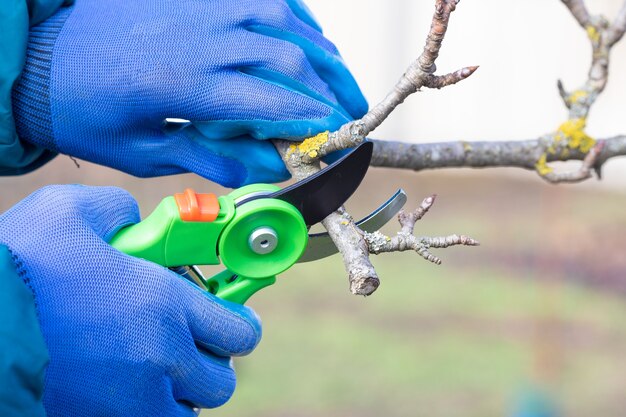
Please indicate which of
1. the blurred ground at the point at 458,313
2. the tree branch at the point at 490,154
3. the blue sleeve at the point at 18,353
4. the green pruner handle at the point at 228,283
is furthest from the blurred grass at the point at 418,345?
the blue sleeve at the point at 18,353

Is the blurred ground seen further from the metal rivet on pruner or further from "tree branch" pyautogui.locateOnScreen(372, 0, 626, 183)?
the metal rivet on pruner

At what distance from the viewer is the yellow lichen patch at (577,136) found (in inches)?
54.8

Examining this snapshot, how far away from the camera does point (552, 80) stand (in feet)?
18.5

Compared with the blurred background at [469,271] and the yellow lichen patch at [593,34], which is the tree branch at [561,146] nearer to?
the yellow lichen patch at [593,34]

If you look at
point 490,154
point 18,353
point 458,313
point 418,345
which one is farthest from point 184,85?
point 458,313

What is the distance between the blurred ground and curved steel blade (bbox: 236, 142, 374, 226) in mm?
2776

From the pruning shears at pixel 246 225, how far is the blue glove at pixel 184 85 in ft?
0.30

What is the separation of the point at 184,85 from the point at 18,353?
1.44 feet

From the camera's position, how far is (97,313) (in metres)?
0.98

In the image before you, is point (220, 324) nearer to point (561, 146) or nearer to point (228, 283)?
point (228, 283)

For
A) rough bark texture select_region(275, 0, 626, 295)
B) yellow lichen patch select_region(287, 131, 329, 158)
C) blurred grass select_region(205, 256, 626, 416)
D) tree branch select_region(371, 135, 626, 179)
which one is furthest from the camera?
blurred grass select_region(205, 256, 626, 416)

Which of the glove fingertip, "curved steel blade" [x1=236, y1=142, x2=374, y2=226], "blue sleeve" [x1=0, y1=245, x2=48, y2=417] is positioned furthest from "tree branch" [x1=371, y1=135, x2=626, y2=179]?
"blue sleeve" [x1=0, y1=245, x2=48, y2=417]

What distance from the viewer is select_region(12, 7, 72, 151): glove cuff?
1175 mm

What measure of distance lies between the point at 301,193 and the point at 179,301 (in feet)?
0.68
